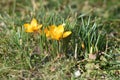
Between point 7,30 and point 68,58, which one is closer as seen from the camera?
point 68,58

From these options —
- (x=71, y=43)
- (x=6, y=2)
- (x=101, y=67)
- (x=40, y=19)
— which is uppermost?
(x=6, y=2)

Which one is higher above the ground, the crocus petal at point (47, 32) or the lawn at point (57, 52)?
the crocus petal at point (47, 32)

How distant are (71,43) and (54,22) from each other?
27 centimetres

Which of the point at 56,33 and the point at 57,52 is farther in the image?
the point at 57,52

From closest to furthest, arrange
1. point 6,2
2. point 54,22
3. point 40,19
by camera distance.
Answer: point 54,22 → point 40,19 → point 6,2

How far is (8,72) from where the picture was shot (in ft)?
8.25

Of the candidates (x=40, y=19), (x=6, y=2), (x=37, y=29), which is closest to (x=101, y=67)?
(x=37, y=29)

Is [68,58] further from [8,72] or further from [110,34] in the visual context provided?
[110,34]

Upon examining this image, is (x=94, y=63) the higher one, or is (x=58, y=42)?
(x=58, y=42)

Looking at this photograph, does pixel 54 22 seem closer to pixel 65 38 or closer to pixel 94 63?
pixel 65 38

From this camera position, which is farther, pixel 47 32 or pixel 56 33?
pixel 47 32

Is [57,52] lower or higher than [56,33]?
lower

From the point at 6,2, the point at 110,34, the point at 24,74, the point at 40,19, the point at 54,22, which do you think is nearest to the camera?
the point at 24,74

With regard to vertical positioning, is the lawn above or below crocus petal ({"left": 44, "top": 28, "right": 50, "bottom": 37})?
below
